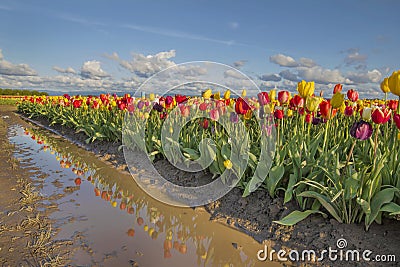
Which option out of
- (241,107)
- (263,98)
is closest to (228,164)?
(241,107)

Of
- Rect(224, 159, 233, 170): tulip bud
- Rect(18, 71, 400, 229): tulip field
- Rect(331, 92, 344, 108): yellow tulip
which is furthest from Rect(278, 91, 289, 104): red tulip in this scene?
Rect(224, 159, 233, 170): tulip bud

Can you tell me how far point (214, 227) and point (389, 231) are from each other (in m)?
1.47

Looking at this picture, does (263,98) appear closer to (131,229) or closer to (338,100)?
(338,100)

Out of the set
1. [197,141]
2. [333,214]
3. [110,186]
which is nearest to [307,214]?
[333,214]

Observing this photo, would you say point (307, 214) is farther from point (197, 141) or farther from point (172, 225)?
point (197, 141)

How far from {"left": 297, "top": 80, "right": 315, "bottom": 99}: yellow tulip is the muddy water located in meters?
1.54

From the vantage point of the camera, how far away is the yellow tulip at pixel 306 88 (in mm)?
3147

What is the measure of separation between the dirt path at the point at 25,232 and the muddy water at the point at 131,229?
12 centimetres

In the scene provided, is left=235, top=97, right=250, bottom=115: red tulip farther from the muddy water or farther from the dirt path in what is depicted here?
the dirt path

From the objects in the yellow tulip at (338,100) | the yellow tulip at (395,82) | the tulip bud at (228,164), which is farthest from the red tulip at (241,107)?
the yellow tulip at (395,82)

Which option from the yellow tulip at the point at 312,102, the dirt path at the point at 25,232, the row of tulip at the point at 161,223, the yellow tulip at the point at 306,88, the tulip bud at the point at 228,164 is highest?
the yellow tulip at the point at 306,88

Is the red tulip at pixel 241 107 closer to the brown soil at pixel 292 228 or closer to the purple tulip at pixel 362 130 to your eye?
the brown soil at pixel 292 228

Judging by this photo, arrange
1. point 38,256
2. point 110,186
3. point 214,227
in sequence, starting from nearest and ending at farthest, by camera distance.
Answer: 1. point 38,256
2. point 214,227
3. point 110,186

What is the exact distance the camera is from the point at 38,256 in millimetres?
2285
